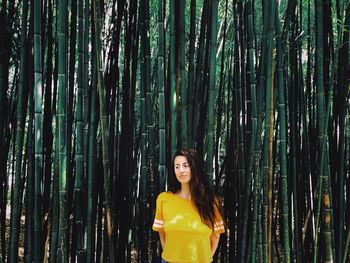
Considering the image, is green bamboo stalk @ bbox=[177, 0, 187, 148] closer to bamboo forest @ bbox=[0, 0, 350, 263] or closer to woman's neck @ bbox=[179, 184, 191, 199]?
bamboo forest @ bbox=[0, 0, 350, 263]

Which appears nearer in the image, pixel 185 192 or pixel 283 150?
pixel 185 192

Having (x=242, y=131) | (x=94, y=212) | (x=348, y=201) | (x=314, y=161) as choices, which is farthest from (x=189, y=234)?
(x=348, y=201)

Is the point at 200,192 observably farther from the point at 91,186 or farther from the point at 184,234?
the point at 91,186

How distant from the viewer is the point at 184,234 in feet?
5.82

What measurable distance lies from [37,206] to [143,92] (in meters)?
0.80

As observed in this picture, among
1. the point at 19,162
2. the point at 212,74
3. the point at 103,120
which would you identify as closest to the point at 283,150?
the point at 212,74

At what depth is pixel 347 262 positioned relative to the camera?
8.87 ft

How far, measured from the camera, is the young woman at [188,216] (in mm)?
1770

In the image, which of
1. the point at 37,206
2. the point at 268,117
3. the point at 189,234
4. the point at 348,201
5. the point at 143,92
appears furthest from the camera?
the point at 348,201

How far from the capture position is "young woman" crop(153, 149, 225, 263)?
69.7 inches

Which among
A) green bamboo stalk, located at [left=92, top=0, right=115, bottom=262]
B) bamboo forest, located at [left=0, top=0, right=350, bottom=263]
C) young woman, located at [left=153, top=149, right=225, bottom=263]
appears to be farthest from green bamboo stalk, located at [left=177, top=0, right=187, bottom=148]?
green bamboo stalk, located at [left=92, top=0, right=115, bottom=262]

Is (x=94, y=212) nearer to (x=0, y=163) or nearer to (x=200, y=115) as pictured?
(x=0, y=163)

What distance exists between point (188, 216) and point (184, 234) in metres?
0.08

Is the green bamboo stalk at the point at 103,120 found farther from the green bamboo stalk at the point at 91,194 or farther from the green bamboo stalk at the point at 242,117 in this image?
the green bamboo stalk at the point at 242,117
